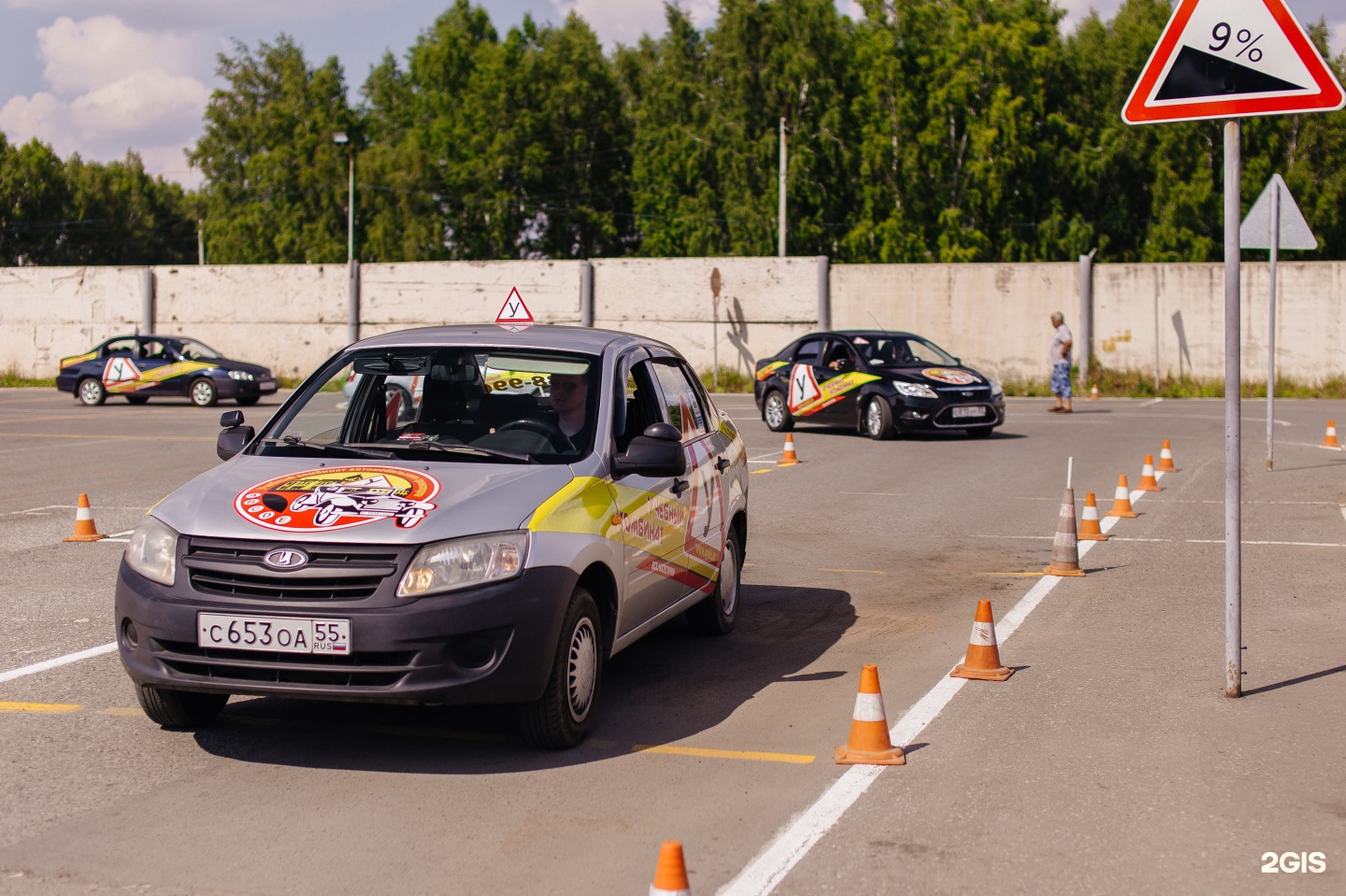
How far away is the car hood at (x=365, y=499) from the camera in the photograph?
5.11 m

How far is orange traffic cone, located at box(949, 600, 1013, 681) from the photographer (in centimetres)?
659

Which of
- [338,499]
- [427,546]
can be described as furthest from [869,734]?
[338,499]

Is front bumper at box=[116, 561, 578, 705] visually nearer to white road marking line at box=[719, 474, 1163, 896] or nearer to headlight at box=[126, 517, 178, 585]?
headlight at box=[126, 517, 178, 585]

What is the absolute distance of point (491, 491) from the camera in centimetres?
543

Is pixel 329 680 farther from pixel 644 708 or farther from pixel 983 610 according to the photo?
pixel 983 610

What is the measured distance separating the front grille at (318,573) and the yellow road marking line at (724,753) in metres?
1.25

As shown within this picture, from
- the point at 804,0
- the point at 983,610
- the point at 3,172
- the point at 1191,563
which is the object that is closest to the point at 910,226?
the point at 804,0

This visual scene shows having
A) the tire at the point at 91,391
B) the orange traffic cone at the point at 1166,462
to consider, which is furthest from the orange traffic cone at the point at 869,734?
the tire at the point at 91,391

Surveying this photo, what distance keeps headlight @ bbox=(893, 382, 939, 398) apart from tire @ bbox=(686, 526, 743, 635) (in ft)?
40.7

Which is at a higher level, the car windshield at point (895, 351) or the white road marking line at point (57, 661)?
the car windshield at point (895, 351)

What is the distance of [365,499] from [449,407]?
1190 millimetres

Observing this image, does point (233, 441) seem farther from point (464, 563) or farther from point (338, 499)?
point (464, 563)

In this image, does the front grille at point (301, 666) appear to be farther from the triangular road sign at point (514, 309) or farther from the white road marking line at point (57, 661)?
the triangular road sign at point (514, 309)

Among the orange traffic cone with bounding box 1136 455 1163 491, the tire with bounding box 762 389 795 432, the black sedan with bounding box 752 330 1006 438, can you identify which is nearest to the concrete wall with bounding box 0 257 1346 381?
the tire with bounding box 762 389 795 432
